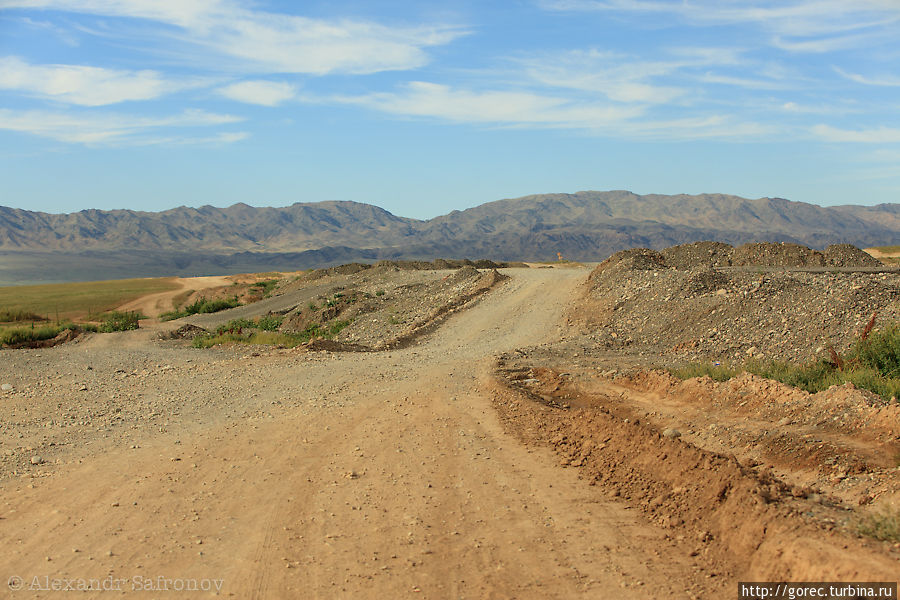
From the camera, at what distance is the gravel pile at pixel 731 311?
557 inches

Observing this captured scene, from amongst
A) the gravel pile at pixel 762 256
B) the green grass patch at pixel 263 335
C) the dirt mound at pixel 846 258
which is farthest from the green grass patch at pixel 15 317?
the dirt mound at pixel 846 258

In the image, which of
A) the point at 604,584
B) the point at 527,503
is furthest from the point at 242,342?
the point at 604,584

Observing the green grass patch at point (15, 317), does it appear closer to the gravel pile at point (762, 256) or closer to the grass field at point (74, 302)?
the grass field at point (74, 302)

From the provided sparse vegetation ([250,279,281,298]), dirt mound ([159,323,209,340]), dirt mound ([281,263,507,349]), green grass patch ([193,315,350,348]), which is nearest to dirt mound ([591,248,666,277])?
dirt mound ([281,263,507,349])

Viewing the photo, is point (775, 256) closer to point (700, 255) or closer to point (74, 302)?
point (700, 255)

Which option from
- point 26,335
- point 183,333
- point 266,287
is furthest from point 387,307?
point 266,287

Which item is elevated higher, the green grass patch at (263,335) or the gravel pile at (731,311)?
the gravel pile at (731,311)

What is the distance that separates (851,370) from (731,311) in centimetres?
573

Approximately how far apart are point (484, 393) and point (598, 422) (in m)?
2.76

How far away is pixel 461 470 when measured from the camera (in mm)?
7918

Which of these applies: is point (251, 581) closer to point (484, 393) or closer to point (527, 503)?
point (527, 503)

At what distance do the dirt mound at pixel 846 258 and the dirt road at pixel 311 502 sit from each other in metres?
21.1

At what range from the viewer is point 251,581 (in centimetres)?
551

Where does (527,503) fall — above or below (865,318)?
below
